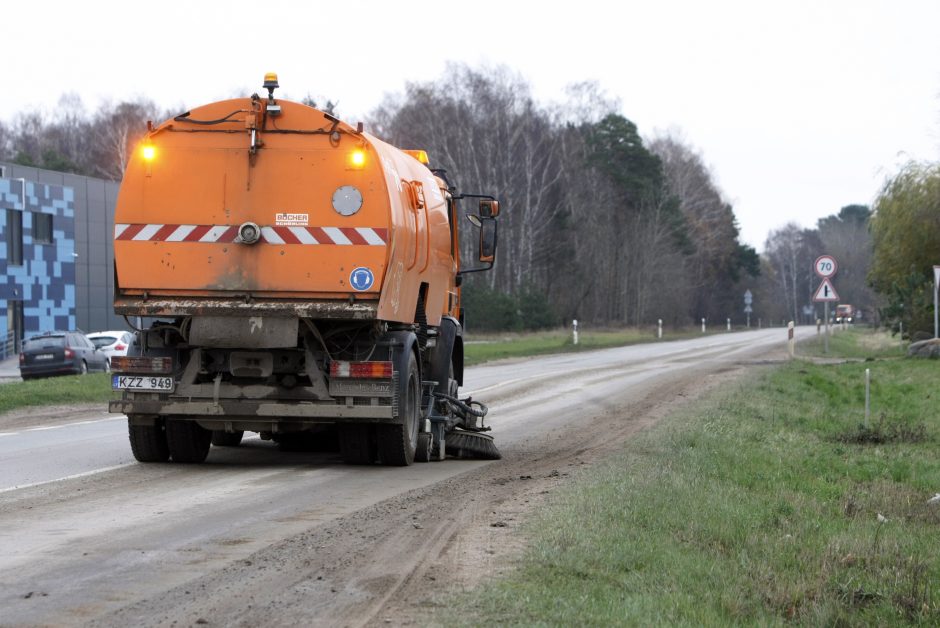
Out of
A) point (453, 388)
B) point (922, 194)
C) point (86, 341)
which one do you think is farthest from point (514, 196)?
point (453, 388)

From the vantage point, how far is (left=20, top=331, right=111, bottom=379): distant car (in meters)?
31.7

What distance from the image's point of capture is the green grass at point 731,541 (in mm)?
5773

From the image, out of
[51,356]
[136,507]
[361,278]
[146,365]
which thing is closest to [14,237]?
[51,356]

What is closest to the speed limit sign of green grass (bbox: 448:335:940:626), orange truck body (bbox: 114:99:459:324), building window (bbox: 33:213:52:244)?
green grass (bbox: 448:335:940:626)

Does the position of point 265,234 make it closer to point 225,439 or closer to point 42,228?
point 225,439

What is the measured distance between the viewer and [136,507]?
878 centimetres

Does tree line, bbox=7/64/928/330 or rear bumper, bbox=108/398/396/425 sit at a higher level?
tree line, bbox=7/64/928/330

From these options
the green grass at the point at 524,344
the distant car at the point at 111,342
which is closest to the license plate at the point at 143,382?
the distant car at the point at 111,342

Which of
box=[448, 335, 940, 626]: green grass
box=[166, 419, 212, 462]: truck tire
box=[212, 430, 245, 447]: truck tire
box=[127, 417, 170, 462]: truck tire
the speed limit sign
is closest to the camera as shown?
box=[448, 335, 940, 626]: green grass

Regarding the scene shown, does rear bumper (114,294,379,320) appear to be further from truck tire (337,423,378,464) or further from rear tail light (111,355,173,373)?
truck tire (337,423,378,464)

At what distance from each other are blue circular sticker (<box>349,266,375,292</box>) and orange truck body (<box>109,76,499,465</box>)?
1 cm

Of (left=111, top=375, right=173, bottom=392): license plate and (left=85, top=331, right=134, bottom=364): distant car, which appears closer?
(left=111, top=375, right=173, bottom=392): license plate

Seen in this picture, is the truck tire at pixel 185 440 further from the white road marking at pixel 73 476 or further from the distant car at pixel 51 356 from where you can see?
the distant car at pixel 51 356

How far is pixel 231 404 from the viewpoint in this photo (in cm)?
1107
